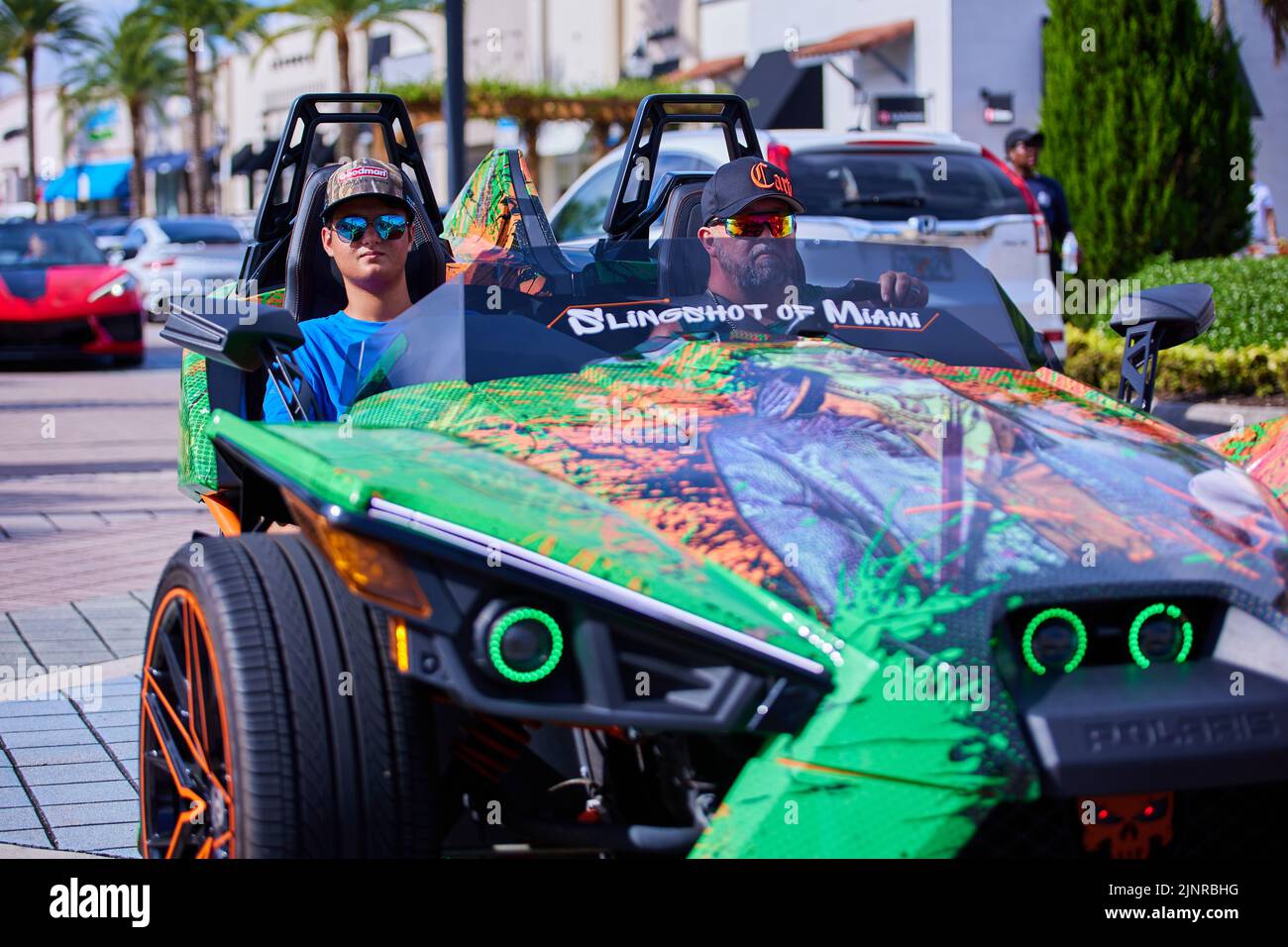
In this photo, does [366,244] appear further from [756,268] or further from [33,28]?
[33,28]

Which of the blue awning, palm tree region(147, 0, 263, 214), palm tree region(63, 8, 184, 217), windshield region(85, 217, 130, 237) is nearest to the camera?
windshield region(85, 217, 130, 237)

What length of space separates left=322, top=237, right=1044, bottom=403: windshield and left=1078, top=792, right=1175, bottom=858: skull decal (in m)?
1.27

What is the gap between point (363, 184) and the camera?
417 centimetres

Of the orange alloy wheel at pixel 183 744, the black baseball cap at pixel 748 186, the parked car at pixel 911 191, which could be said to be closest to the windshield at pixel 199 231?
the parked car at pixel 911 191

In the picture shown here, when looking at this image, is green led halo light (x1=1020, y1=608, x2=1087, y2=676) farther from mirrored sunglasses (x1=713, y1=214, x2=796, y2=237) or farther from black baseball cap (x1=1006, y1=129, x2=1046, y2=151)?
black baseball cap (x1=1006, y1=129, x2=1046, y2=151)

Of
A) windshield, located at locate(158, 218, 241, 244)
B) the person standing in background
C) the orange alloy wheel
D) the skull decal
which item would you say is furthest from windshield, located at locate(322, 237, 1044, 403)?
windshield, located at locate(158, 218, 241, 244)

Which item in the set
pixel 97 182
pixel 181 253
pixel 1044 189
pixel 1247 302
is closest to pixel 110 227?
pixel 181 253

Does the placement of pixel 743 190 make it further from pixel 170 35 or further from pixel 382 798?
pixel 170 35

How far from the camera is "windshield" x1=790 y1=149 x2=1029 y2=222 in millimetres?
9797

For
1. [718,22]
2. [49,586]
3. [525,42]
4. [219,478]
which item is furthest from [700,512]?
[525,42]

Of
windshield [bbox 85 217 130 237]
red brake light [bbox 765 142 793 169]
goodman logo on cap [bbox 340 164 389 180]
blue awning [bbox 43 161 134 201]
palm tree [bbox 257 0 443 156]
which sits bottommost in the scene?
windshield [bbox 85 217 130 237]

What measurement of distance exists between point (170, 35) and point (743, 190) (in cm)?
4672

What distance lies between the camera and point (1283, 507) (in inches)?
115

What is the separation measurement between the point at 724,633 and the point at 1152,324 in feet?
6.57
